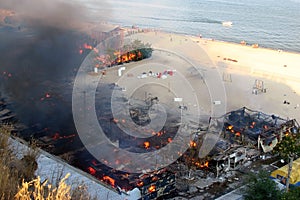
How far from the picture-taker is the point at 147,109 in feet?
40.7

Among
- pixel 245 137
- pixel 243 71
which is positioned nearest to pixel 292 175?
pixel 245 137

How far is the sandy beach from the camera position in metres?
14.0

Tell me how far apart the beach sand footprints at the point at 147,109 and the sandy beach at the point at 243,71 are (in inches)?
11.6

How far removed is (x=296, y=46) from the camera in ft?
102

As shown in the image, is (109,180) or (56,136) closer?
(109,180)

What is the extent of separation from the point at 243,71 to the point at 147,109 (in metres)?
7.84

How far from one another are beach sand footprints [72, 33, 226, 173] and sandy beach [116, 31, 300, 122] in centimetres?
29

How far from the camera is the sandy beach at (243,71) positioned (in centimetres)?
1400

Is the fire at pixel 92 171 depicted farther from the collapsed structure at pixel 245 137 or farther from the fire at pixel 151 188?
the collapsed structure at pixel 245 137

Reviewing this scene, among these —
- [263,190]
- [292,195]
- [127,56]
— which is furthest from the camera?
[127,56]

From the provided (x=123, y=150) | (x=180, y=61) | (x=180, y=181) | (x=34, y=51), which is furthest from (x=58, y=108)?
(x=180, y=61)

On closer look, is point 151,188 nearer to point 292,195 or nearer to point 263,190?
point 263,190

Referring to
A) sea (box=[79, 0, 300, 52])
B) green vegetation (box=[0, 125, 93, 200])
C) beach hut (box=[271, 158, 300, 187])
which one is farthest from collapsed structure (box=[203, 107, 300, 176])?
sea (box=[79, 0, 300, 52])

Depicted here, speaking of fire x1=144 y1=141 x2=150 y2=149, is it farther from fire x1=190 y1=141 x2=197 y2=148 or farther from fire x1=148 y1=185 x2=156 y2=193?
fire x1=148 y1=185 x2=156 y2=193
